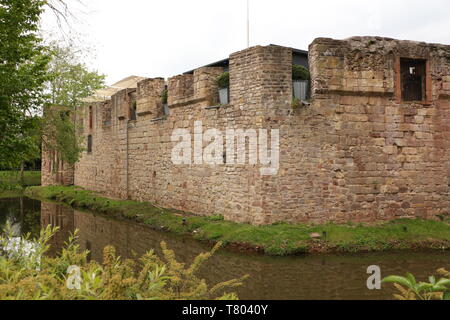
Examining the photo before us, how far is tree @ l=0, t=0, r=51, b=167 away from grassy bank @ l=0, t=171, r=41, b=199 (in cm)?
47

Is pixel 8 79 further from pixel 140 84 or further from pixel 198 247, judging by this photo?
pixel 140 84

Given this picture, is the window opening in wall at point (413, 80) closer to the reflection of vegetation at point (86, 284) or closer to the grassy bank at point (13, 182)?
the reflection of vegetation at point (86, 284)

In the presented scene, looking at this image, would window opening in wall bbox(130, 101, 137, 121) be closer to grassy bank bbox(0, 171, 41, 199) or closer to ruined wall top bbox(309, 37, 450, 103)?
grassy bank bbox(0, 171, 41, 199)

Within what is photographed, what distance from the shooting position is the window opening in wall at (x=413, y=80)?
431 inches

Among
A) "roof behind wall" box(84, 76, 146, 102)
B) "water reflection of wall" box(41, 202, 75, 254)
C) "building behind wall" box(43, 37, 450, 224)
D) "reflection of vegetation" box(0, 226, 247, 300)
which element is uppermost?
"roof behind wall" box(84, 76, 146, 102)

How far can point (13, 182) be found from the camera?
9.41m

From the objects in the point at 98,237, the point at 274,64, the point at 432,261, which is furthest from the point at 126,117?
the point at 432,261

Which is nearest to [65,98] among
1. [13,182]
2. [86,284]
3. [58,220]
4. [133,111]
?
[133,111]

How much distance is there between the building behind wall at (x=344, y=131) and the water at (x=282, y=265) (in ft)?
5.79

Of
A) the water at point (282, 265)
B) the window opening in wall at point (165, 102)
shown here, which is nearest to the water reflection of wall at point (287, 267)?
the water at point (282, 265)

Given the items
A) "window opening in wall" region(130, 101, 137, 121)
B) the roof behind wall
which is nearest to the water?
"window opening in wall" region(130, 101, 137, 121)

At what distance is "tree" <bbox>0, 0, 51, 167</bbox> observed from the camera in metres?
6.87

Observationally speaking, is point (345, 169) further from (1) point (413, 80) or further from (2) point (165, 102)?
(2) point (165, 102)

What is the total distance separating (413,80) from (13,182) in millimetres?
10570
